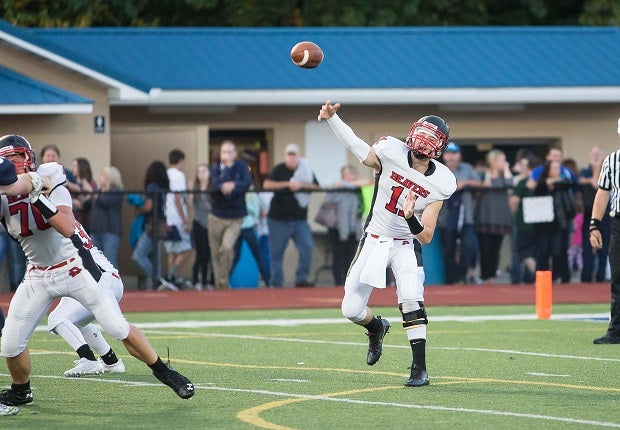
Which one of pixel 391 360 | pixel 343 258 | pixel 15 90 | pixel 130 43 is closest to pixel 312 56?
pixel 391 360

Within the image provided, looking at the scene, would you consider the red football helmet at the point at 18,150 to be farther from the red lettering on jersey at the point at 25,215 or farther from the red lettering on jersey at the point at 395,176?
Answer: the red lettering on jersey at the point at 395,176

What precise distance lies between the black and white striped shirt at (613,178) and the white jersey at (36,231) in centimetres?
570

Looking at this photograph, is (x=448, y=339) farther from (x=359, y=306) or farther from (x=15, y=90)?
(x=15, y=90)

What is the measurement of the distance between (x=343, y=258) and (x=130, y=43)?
6640 mm

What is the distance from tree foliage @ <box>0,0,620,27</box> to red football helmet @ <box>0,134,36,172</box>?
2046 cm

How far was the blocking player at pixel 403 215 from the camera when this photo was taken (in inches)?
401

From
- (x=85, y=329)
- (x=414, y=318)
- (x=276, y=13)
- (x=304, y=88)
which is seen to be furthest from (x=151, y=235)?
(x=276, y=13)

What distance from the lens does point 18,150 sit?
923 cm

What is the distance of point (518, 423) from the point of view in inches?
328

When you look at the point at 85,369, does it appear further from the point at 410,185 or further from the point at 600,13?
the point at 600,13

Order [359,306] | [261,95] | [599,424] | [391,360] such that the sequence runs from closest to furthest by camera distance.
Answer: [599,424] < [359,306] < [391,360] < [261,95]

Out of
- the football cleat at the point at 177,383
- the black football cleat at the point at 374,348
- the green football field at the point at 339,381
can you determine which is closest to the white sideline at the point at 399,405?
the green football field at the point at 339,381

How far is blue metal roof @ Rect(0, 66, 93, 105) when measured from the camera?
20.8 m

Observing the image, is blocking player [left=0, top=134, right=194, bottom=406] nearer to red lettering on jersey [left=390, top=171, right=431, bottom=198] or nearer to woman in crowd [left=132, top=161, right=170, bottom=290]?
red lettering on jersey [left=390, top=171, right=431, bottom=198]
